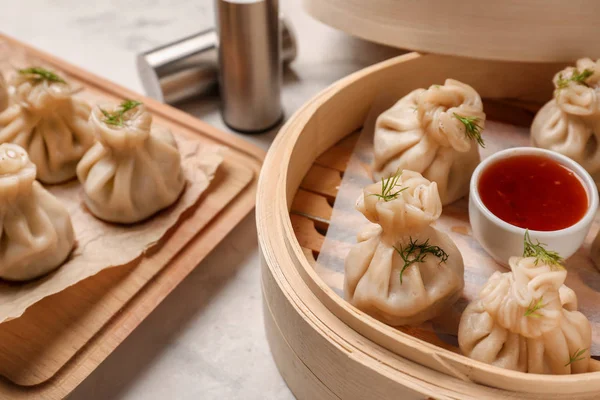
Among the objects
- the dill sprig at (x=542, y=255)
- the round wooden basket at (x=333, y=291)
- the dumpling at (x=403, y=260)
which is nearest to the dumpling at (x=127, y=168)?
the round wooden basket at (x=333, y=291)

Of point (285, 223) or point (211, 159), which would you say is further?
point (211, 159)

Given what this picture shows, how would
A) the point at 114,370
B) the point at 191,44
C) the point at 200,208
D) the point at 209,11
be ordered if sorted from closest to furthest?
1. the point at 114,370
2. the point at 200,208
3. the point at 191,44
4. the point at 209,11

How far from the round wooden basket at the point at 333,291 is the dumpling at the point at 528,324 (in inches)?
3.6

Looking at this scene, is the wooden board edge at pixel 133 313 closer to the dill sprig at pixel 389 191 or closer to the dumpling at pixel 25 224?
the dumpling at pixel 25 224

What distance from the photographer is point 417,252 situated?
1.56m

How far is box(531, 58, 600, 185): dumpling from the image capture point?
72.2 inches

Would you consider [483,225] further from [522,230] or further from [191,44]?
[191,44]

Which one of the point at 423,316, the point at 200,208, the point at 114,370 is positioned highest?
the point at 423,316

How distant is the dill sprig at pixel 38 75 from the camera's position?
7.01ft

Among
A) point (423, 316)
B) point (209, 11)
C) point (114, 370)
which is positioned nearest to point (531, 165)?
point (423, 316)

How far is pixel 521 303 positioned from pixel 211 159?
4.13ft

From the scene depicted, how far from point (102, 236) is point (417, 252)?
1.03m

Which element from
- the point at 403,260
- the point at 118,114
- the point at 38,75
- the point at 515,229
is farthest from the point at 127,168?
the point at 515,229

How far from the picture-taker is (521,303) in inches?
52.7
